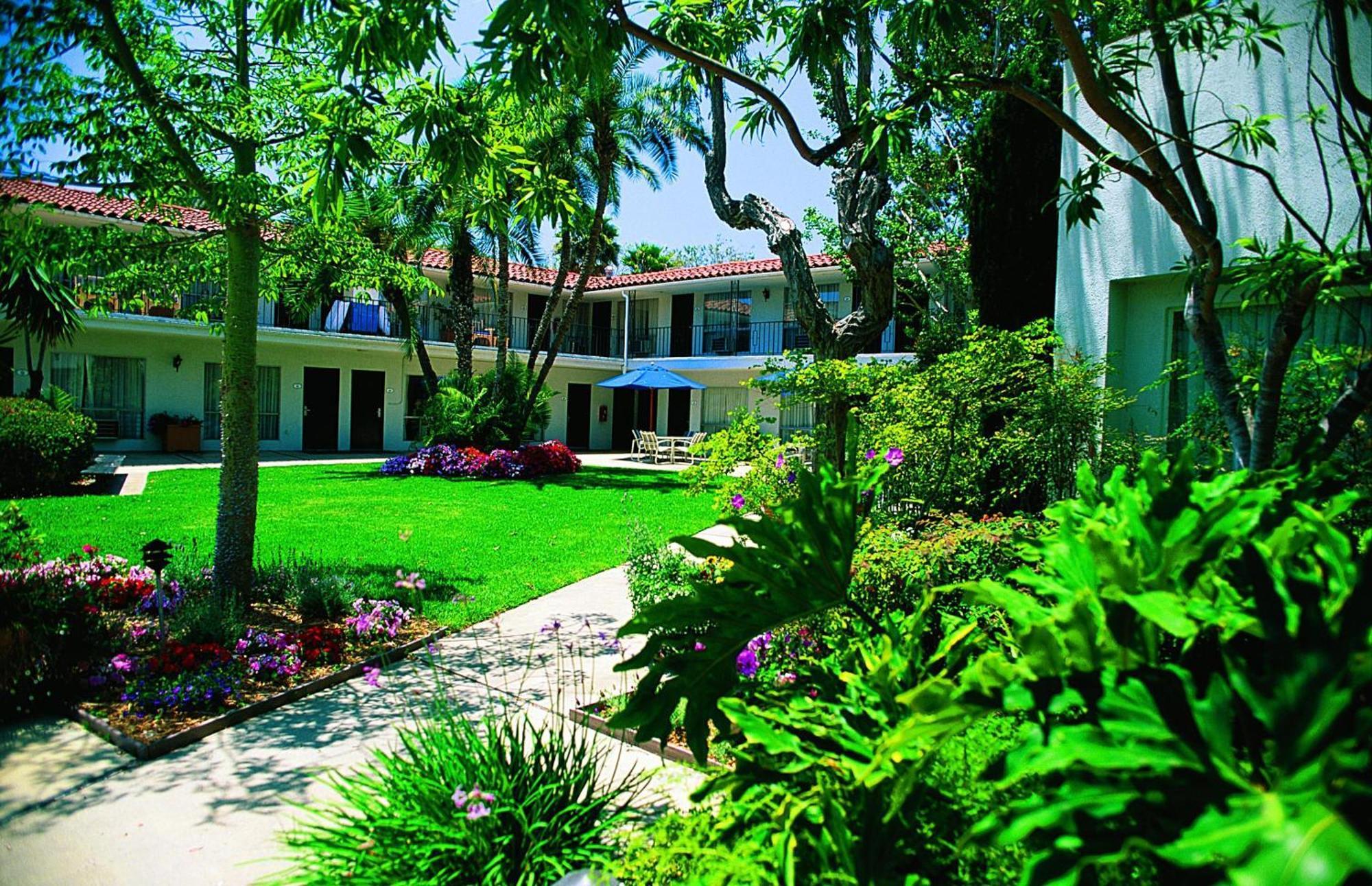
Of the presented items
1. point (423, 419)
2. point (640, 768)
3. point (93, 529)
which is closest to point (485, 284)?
point (423, 419)

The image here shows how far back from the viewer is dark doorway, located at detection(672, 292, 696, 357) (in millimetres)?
30516

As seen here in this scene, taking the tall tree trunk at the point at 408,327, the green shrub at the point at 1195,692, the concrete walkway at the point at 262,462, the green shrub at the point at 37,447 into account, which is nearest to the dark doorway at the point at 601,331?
the concrete walkway at the point at 262,462

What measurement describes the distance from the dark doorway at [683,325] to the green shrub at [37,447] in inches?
771

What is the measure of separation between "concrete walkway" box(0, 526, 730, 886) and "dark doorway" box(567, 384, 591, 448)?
86.8 ft

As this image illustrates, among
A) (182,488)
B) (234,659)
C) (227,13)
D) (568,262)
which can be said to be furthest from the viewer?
(568,262)

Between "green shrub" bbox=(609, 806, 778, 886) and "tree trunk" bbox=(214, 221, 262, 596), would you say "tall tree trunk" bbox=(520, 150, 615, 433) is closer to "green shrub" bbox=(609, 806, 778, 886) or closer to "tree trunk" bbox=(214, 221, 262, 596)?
"tree trunk" bbox=(214, 221, 262, 596)

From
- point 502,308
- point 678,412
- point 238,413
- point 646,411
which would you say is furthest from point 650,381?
point 238,413

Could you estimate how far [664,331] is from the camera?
31.1m

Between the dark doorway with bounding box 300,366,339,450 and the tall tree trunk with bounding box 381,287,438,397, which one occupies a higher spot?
the tall tree trunk with bounding box 381,287,438,397

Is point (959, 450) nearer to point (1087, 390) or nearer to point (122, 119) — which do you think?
point (1087, 390)

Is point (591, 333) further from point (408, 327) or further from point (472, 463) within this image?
point (472, 463)

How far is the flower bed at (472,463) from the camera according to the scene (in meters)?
18.6

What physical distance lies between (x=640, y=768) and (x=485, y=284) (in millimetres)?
28080

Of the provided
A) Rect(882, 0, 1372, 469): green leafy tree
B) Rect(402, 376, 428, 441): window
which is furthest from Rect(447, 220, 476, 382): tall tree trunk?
Rect(882, 0, 1372, 469): green leafy tree
